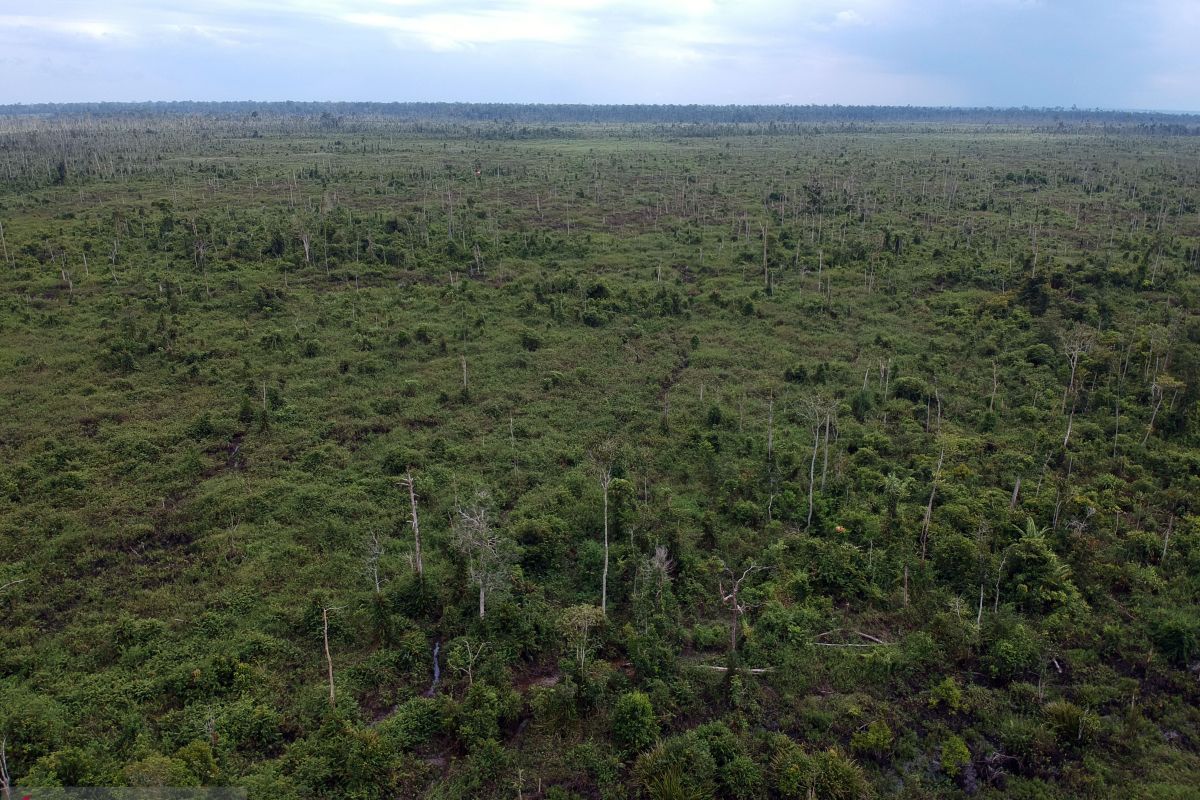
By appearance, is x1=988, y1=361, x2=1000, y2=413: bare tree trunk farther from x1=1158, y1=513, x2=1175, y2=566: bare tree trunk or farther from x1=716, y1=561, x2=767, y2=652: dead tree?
x1=716, y1=561, x2=767, y2=652: dead tree

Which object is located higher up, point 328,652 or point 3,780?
point 3,780

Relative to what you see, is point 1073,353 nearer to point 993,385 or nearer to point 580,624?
point 993,385

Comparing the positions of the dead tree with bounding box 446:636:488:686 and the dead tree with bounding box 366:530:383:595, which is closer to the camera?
the dead tree with bounding box 446:636:488:686

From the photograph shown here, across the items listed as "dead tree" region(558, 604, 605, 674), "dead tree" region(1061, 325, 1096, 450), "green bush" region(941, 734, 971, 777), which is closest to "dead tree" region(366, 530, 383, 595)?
"dead tree" region(558, 604, 605, 674)

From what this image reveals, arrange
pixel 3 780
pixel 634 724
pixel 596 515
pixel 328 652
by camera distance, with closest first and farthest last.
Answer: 1. pixel 3 780
2. pixel 634 724
3. pixel 328 652
4. pixel 596 515

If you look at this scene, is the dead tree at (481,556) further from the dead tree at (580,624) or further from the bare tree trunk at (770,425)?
the bare tree trunk at (770,425)

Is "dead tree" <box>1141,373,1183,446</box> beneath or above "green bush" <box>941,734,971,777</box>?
above

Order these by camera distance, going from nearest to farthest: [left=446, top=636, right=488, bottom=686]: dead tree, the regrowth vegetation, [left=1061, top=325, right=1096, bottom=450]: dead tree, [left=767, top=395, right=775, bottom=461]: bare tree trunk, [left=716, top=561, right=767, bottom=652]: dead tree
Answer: the regrowth vegetation → [left=446, top=636, right=488, bottom=686]: dead tree → [left=716, top=561, right=767, bottom=652]: dead tree → [left=767, top=395, right=775, bottom=461]: bare tree trunk → [left=1061, top=325, right=1096, bottom=450]: dead tree

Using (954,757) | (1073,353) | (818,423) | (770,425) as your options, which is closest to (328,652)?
(954,757)

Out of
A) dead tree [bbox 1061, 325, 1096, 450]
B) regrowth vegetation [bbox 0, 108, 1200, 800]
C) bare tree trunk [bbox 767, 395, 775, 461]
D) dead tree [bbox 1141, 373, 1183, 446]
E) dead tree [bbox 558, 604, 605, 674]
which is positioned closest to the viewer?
regrowth vegetation [bbox 0, 108, 1200, 800]

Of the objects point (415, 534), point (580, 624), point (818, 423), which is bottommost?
point (580, 624)
